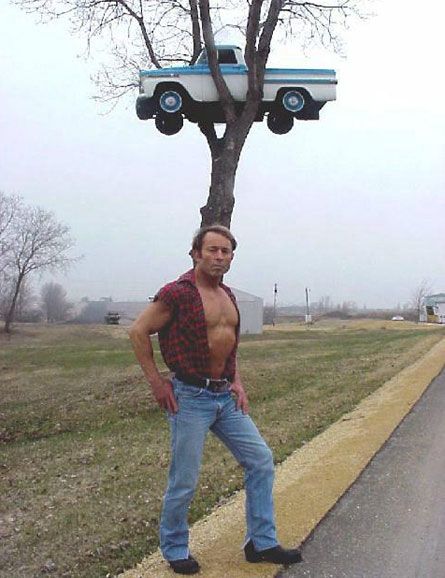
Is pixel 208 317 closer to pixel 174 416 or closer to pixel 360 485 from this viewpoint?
pixel 174 416

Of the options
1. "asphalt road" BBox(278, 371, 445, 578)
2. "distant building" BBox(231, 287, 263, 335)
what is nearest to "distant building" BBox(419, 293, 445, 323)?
"distant building" BBox(231, 287, 263, 335)

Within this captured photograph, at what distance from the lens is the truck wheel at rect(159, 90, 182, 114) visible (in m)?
10.1

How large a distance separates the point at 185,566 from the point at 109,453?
15.5 ft

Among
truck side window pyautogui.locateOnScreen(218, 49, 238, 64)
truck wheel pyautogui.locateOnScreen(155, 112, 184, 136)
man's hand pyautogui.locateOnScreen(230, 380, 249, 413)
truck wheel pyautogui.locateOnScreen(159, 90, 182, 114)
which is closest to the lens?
man's hand pyautogui.locateOnScreen(230, 380, 249, 413)

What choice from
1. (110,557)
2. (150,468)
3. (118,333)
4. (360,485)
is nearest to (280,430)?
(150,468)

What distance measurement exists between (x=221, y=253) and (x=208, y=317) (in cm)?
39

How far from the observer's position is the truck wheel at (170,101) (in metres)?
10.1

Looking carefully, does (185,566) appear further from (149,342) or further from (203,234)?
(203,234)

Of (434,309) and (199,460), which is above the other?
(434,309)

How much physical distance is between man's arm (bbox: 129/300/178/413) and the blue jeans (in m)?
0.06

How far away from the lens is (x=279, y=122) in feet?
37.1

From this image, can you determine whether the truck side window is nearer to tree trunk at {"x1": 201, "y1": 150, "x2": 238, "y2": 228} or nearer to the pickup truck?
the pickup truck

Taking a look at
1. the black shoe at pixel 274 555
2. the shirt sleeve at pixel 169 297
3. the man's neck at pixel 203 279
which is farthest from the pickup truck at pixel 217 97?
the black shoe at pixel 274 555

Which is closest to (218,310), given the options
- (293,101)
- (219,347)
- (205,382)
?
(219,347)
